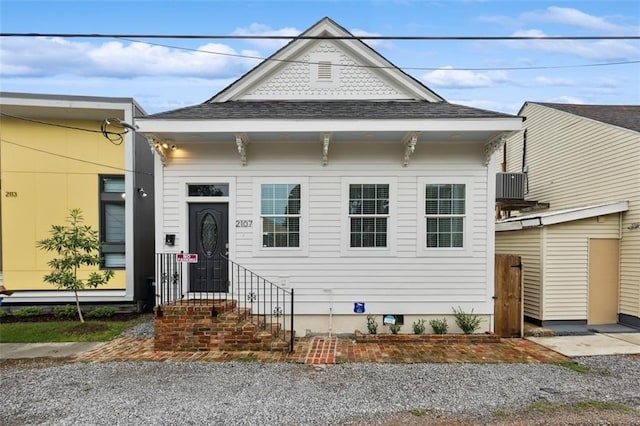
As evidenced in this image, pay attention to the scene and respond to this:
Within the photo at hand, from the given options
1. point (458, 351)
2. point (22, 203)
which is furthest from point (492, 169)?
point (22, 203)

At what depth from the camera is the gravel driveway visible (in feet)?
11.8

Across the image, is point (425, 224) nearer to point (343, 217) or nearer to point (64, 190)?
point (343, 217)

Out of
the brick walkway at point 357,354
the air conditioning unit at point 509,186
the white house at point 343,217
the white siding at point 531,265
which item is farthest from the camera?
the air conditioning unit at point 509,186

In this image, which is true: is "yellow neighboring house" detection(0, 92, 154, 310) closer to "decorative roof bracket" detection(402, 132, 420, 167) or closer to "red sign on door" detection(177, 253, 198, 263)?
"red sign on door" detection(177, 253, 198, 263)

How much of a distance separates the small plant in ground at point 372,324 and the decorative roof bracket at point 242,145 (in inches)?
157

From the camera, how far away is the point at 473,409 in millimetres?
3783

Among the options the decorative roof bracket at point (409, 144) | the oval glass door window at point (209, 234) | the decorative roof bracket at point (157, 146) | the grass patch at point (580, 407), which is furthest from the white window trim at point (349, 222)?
the decorative roof bracket at point (157, 146)

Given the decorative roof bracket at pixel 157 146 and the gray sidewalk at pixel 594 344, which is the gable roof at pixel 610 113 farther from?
the decorative roof bracket at pixel 157 146

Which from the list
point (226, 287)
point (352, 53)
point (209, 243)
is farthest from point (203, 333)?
point (352, 53)

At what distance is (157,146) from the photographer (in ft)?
20.7

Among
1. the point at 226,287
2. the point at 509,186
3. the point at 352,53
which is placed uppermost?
the point at 352,53

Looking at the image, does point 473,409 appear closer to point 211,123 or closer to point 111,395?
point 111,395

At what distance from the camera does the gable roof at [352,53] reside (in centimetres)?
720

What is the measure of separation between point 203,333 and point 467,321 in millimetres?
4946
